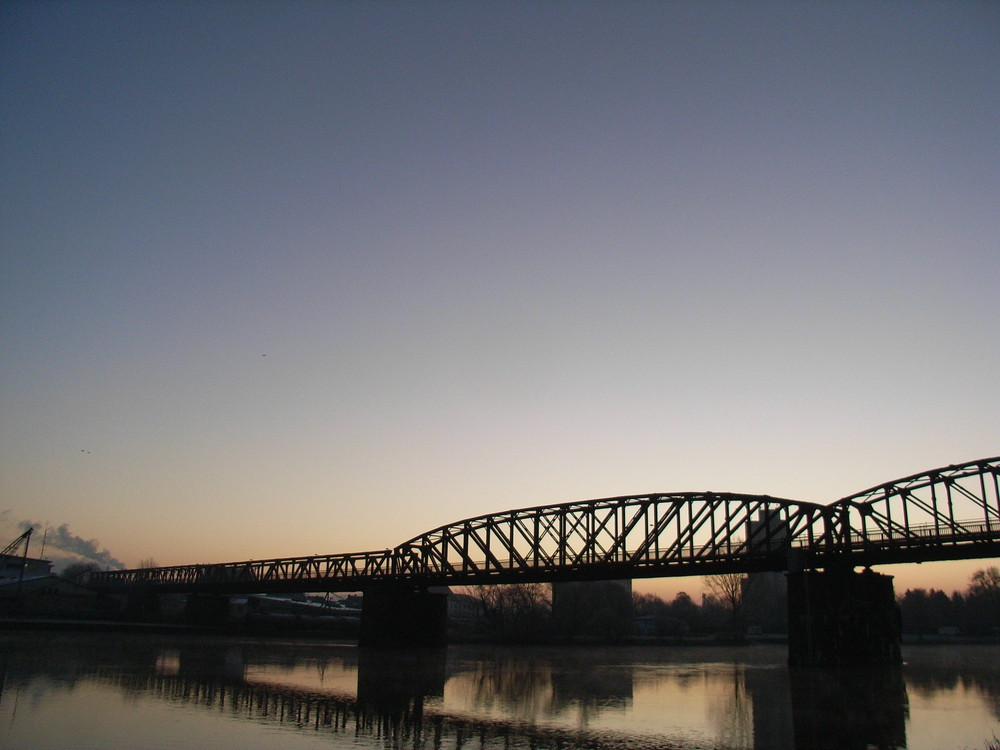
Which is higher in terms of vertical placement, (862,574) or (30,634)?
(862,574)

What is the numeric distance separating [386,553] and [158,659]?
37.6 meters

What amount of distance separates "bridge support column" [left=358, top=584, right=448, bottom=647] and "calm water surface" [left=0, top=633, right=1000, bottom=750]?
2665 centimetres

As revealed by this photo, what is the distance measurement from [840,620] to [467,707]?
1532 inches

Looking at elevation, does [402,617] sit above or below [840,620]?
below

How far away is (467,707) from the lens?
31406mm

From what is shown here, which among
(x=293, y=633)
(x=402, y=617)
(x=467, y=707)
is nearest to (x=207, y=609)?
(x=293, y=633)

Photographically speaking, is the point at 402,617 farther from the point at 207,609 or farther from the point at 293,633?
the point at 207,609

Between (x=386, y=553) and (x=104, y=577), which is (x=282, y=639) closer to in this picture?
(x=386, y=553)

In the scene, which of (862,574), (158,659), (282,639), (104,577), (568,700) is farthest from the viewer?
(104,577)

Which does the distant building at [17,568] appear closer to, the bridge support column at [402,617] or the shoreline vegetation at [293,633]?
the shoreline vegetation at [293,633]

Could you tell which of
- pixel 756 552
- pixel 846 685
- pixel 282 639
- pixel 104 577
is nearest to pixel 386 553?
pixel 282 639

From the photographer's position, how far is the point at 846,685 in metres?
43.5

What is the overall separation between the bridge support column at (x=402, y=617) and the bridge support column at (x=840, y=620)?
40158 millimetres

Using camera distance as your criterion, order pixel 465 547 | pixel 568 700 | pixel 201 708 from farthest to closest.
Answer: pixel 465 547
pixel 568 700
pixel 201 708
